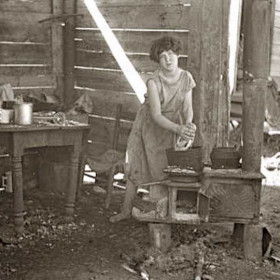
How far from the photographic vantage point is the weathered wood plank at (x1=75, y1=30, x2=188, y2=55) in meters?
6.06

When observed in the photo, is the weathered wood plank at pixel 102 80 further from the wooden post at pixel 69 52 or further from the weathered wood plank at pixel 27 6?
the weathered wood plank at pixel 27 6

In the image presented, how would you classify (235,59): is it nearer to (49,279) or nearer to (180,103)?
(180,103)

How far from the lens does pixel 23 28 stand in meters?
7.15

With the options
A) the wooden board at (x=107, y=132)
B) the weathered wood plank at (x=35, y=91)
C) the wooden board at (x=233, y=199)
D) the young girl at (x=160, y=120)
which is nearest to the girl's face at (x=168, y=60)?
the young girl at (x=160, y=120)

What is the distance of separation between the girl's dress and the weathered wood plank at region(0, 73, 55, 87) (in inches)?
92.0

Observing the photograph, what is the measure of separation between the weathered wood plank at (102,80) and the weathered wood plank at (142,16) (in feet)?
2.15

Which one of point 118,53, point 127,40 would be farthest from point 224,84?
point 118,53

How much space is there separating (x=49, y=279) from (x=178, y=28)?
3.17m

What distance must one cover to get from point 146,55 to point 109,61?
2.58ft

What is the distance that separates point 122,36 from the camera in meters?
6.75

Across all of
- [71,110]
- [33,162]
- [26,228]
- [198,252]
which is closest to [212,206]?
[198,252]

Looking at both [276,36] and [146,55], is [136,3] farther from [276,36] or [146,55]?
[276,36]

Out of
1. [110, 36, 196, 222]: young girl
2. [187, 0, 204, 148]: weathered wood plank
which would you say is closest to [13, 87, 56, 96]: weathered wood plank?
[110, 36, 196, 222]: young girl

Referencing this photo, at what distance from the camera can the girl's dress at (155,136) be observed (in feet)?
17.5
